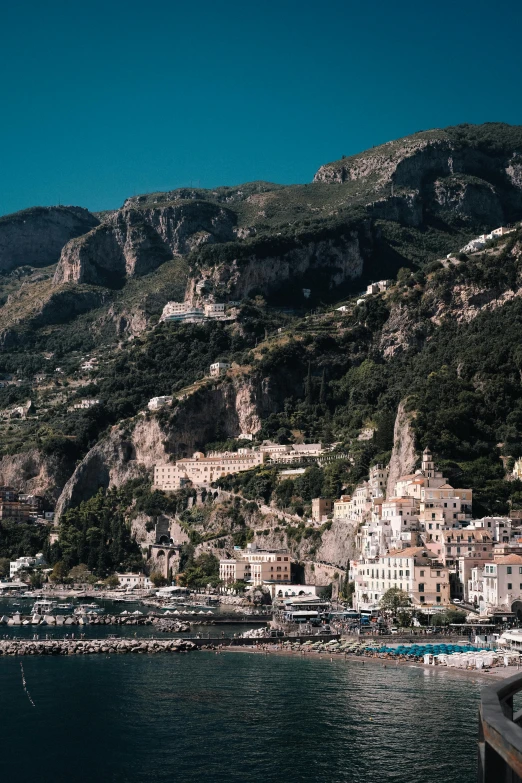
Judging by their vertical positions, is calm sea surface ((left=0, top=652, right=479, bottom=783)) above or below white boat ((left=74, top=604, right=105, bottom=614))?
below

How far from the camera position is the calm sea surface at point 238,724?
122 ft

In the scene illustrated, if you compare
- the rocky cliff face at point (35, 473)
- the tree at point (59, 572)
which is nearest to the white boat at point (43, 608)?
the tree at point (59, 572)

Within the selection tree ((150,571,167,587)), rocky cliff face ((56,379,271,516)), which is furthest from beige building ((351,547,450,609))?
rocky cliff face ((56,379,271,516))

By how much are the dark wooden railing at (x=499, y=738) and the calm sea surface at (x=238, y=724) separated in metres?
27.6

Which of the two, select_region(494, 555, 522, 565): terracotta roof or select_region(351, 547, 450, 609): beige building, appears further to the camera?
select_region(351, 547, 450, 609): beige building

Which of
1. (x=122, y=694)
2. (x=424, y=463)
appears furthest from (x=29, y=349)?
(x=122, y=694)

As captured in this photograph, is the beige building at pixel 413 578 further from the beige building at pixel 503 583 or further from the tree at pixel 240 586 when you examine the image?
the tree at pixel 240 586

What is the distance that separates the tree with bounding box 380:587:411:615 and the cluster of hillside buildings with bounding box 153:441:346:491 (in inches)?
1654

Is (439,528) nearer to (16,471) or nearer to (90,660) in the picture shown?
(90,660)

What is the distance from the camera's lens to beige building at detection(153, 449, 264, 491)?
124188mm

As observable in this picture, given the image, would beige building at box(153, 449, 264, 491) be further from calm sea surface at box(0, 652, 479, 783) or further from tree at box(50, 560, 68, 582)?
calm sea surface at box(0, 652, 479, 783)

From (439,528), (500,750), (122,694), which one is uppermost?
(439,528)

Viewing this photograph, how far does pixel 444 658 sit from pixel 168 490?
70965 mm

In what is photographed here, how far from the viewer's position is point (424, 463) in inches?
3484
